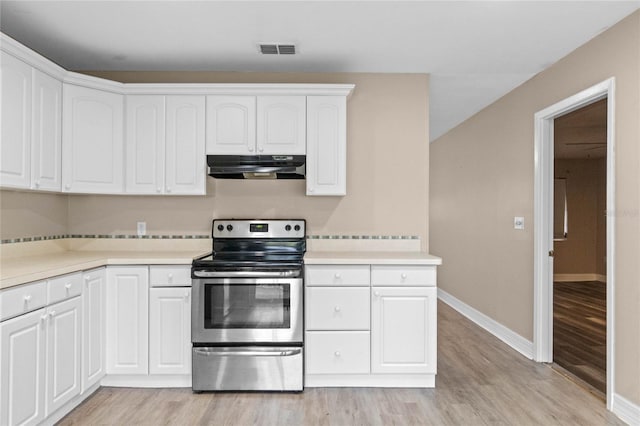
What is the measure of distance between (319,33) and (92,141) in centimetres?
186

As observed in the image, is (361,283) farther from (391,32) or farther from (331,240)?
(391,32)

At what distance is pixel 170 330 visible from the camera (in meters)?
2.83

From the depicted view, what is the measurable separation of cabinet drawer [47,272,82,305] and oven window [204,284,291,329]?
77 cm

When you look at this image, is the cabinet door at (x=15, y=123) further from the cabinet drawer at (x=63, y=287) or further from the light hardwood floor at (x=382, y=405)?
the light hardwood floor at (x=382, y=405)

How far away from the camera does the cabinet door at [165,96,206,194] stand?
318 cm

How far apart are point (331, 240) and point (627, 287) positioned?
2040mm

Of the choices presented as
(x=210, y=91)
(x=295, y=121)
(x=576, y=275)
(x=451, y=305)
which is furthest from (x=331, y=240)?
(x=576, y=275)

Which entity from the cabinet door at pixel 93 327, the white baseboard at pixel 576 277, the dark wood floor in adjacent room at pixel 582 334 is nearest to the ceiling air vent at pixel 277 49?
the cabinet door at pixel 93 327

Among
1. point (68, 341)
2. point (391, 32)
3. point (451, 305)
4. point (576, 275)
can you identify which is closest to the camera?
point (68, 341)

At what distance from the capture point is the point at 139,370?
2.83m

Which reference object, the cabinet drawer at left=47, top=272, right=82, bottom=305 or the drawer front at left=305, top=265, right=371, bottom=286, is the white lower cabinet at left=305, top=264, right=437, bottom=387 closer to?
the drawer front at left=305, top=265, right=371, bottom=286

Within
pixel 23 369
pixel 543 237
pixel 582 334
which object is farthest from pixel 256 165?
pixel 582 334

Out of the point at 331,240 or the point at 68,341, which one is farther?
the point at 331,240

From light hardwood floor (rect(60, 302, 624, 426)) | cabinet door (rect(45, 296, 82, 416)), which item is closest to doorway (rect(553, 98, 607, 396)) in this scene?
light hardwood floor (rect(60, 302, 624, 426))
